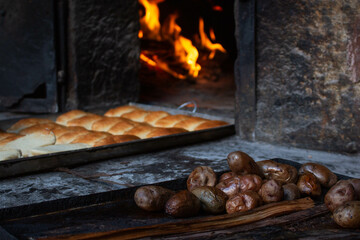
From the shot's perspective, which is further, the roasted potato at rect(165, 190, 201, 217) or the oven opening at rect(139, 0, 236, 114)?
the oven opening at rect(139, 0, 236, 114)

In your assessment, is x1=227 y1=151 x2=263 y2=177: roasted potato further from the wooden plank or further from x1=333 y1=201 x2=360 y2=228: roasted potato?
x1=333 y1=201 x2=360 y2=228: roasted potato

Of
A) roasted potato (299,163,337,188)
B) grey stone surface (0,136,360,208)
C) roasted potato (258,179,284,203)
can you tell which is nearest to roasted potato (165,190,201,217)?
roasted potato (258,179,284,203)

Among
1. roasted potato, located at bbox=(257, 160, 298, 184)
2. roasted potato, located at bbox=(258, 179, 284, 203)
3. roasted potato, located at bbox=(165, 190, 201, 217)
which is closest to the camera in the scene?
roasted potato, located at bbox=(165, 190, 201, 217)

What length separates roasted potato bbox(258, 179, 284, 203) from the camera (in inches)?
99.6

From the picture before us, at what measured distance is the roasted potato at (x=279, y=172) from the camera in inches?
111

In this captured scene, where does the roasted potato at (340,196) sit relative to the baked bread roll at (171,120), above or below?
below

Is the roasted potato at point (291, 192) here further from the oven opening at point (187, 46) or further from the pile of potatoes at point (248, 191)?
the oven opening at point (187, 46)

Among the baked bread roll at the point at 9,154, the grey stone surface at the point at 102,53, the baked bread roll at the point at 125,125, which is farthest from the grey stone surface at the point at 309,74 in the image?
the grey stone surface at the point at 102,53

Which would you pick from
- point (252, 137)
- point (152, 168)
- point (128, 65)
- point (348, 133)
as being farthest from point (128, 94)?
point (348, 133)

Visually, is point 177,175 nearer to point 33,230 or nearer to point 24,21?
point 33,230

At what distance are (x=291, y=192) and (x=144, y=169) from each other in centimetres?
135

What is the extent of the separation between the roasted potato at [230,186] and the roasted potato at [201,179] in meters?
0.07

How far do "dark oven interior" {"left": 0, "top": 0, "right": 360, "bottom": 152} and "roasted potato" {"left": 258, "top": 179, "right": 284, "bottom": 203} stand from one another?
65.8 inches

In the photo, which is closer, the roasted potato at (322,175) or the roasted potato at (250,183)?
the roasted potato at (250,183)
